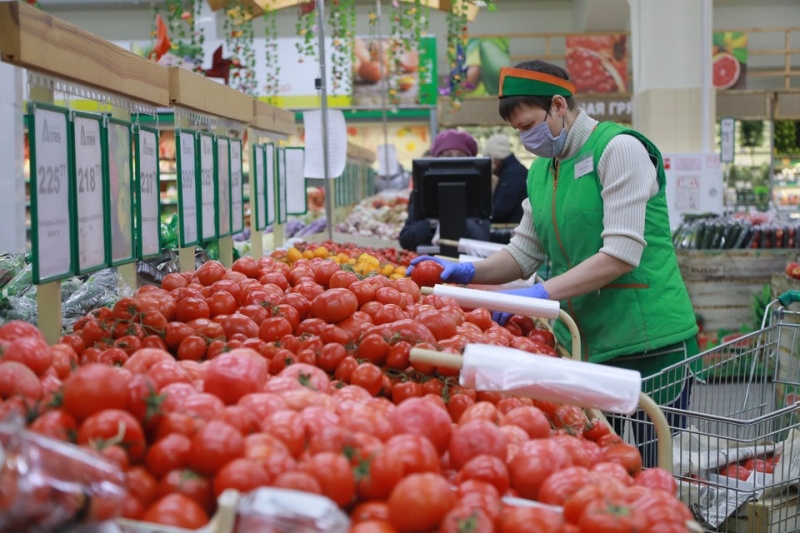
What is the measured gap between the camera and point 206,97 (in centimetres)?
331

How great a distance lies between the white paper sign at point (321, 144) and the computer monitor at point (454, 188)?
0.47m

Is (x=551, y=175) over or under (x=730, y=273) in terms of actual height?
over

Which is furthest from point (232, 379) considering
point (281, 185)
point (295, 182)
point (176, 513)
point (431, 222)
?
point (431, 222)

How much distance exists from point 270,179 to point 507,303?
2448 mm

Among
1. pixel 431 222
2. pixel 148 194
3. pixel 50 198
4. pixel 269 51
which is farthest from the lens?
pixel 269 51

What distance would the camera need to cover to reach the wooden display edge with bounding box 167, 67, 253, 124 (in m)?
2.96

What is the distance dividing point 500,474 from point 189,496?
50cm

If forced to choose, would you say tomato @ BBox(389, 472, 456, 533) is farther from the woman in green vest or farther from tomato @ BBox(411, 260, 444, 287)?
tomato @ BBox(411, 260, 444, 287)

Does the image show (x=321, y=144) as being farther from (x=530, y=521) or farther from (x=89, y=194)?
(x=530, y=521)

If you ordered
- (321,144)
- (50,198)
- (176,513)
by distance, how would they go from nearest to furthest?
(176,513) < (50,198) < (321,144)

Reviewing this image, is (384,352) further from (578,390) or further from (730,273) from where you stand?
(730,273)

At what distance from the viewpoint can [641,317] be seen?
118 inches

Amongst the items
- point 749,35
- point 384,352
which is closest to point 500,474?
point 384,352

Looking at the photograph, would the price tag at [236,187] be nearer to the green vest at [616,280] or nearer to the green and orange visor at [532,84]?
the green and orange visor at [532,84]
